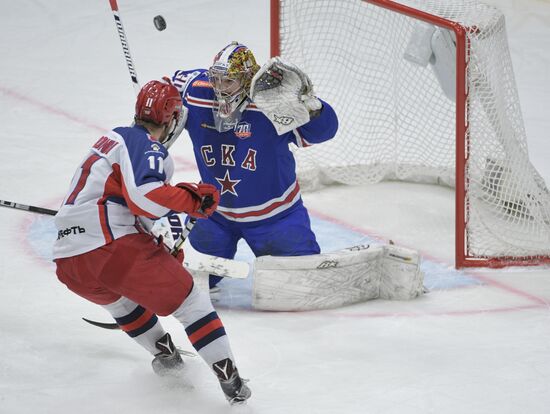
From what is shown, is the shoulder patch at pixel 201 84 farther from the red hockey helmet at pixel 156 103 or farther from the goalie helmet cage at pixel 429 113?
the goalie helmet cage at pixel 429 113

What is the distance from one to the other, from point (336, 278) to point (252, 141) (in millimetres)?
544

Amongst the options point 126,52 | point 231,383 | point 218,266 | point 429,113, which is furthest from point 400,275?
point 126,52

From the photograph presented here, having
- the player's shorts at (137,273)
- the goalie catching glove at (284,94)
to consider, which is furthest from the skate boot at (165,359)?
the goalie catching glove at (284,94)

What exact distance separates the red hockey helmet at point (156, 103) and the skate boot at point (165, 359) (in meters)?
0.65

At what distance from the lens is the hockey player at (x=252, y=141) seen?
11.2 feet

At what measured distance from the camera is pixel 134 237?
9.39 feet

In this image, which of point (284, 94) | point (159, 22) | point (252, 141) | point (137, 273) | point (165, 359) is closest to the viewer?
point (137, 273)

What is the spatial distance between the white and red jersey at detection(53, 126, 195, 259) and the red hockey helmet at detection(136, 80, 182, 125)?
2.9 inches

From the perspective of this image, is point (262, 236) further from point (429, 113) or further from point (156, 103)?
point (429, 113)

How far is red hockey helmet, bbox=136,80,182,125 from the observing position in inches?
114

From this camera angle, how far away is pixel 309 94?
11.2 ft

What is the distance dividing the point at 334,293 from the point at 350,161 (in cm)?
134

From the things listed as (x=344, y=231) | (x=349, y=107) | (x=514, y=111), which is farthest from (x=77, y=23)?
(x=514, y=111)

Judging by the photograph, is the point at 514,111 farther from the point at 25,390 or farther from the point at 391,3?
the point at 25,390
